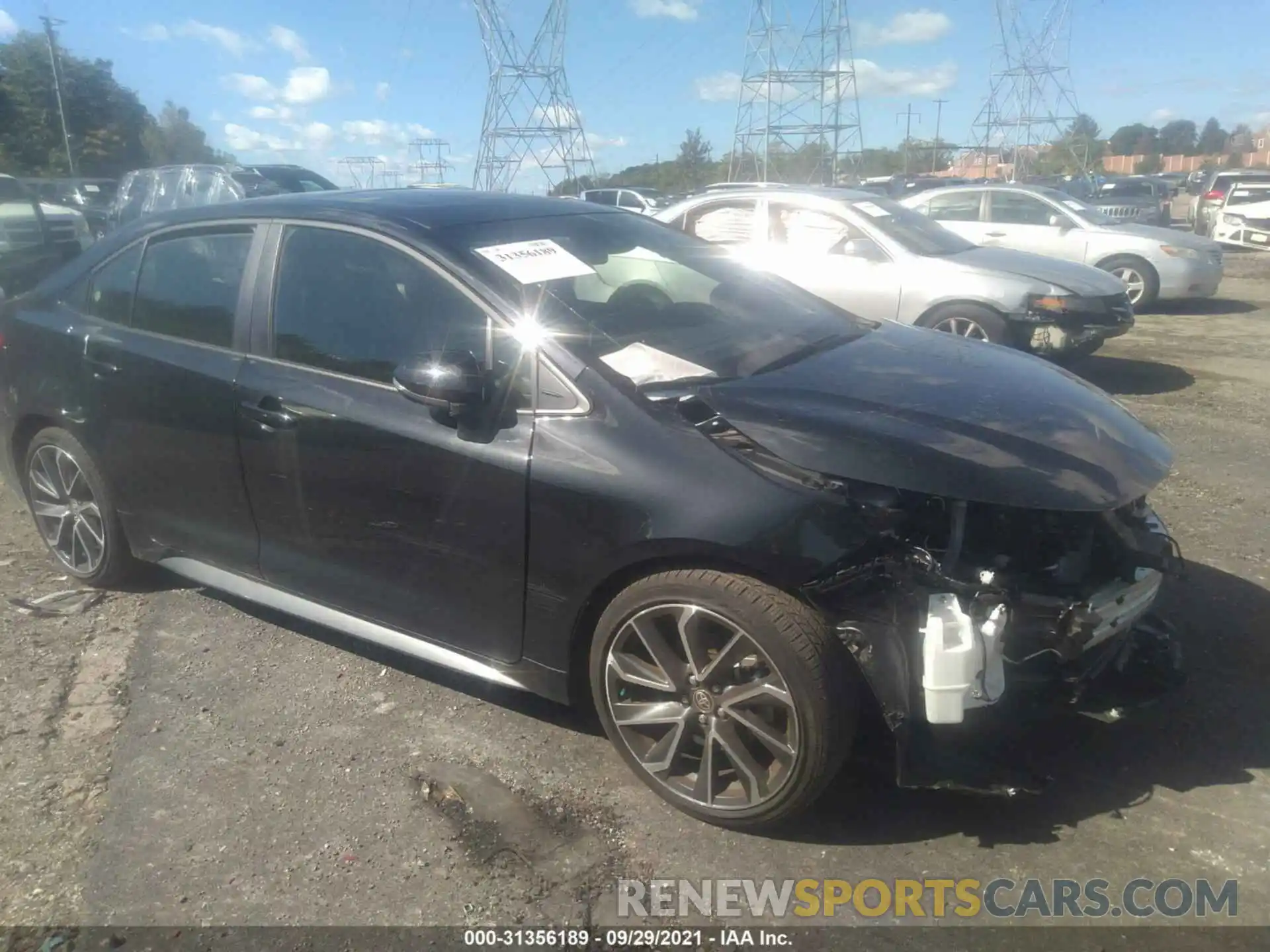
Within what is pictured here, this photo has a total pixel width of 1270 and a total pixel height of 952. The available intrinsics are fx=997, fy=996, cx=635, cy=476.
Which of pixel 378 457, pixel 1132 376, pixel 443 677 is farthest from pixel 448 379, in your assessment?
pixel 1132 376

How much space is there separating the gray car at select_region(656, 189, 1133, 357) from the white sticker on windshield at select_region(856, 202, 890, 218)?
1 centimetres

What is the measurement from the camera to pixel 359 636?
11.3ft

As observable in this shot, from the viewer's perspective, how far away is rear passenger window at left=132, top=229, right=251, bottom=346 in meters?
3.69

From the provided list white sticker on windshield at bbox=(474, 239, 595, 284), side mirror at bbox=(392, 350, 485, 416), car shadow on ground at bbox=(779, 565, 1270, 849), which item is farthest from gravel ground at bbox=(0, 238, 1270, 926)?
white sticker on windshield at bbox=(474, 239, 595, 284)

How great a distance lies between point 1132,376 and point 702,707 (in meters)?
7.41

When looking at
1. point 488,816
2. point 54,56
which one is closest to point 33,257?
point 488,816

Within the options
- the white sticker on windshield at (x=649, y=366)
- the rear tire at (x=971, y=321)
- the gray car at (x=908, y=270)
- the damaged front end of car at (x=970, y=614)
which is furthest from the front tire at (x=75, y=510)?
the rear tire at (x=971, y=321)

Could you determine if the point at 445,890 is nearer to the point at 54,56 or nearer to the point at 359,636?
the point at 359,636

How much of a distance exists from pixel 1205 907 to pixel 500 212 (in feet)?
9.97

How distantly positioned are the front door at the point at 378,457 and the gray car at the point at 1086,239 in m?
10.3

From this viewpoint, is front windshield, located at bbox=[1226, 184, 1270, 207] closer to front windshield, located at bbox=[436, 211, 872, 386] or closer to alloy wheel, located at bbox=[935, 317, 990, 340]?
alloy wheel, located at bbox=[935, 317, 990, 340]

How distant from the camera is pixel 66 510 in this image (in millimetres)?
4414

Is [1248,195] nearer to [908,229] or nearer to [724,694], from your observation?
[908,229]

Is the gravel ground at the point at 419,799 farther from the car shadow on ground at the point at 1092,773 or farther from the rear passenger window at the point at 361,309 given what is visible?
the rear passenger window at the point at 361,309
